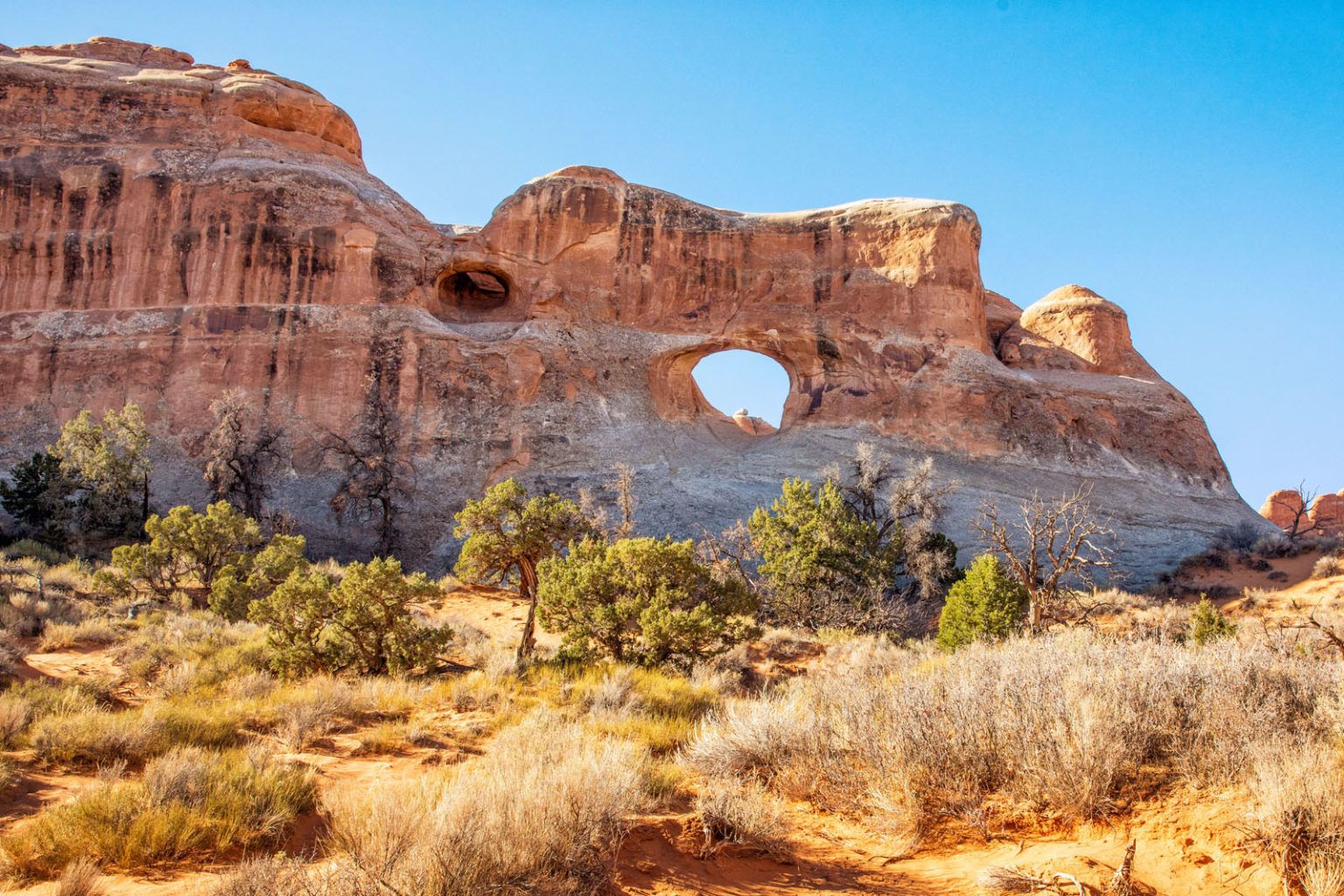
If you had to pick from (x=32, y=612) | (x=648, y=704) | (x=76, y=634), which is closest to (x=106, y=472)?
(x=32, y=612)

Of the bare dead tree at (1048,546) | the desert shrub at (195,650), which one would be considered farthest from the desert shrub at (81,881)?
the bare dead tree at (1048,546)

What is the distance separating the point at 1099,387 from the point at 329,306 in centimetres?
3074

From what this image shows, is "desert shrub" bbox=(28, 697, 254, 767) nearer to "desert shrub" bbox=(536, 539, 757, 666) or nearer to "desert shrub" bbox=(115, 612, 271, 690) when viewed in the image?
"desert shrub" bbox=(115, 612, 271, 690)

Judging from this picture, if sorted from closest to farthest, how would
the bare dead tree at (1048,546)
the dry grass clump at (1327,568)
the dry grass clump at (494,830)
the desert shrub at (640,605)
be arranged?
the dry grass clump at (494,830) < the desert shrub at (640,605) < the bare dead tree at (1048,546) < the dry grass clump at (1327,568)

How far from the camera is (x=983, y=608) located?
13.9m

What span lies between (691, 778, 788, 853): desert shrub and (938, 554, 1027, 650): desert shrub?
8772 mm

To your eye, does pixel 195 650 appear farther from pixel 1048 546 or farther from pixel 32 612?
pixel 1048 546

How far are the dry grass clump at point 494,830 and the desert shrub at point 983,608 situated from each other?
972 cm

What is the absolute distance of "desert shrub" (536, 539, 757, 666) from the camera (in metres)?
11.3

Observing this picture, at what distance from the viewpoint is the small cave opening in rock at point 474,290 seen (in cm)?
3444

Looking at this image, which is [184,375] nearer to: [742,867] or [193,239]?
[193,239]

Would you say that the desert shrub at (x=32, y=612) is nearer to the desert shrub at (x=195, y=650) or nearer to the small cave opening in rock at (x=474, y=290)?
the desert shrub at (x=195, y=650)

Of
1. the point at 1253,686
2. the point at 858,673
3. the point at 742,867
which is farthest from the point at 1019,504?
Result: the point at 742,867

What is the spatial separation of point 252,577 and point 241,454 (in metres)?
12.2
